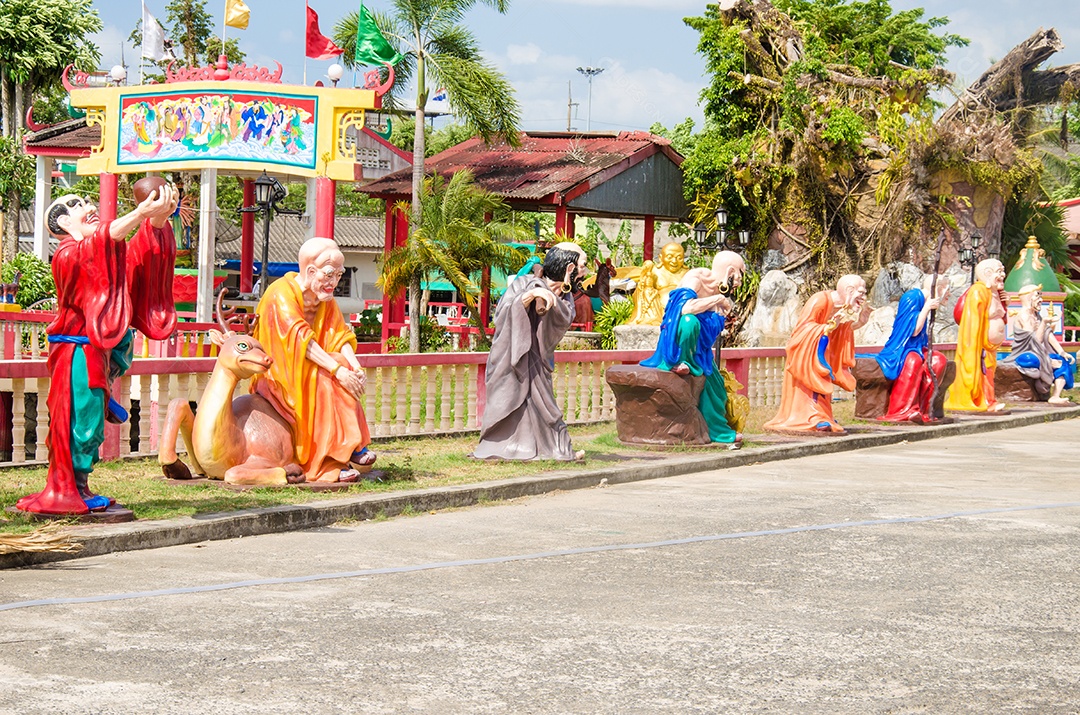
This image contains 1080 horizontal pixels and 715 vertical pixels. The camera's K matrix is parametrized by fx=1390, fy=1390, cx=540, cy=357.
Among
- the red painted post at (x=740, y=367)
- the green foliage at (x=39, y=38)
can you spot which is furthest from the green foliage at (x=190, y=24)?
the red painted post at (x=740, y=367)

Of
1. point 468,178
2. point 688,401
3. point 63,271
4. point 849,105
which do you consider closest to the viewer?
point 63,271

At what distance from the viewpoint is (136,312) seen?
26.2 feet

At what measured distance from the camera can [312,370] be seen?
30.2 feet

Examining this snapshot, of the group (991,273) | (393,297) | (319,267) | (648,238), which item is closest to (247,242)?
(393,297)

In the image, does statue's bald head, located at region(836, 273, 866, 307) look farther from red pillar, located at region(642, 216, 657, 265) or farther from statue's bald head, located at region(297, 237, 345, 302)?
red pillar, located at region(642, 216, 657, 265)

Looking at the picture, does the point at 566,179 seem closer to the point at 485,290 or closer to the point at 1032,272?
the point at 485,290

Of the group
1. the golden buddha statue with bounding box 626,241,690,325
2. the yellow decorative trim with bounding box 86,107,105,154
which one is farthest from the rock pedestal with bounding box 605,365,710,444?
the yellow decorative trim with bounding box 86,107,105,154

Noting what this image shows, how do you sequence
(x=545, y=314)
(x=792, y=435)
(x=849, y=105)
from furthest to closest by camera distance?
1. (x=849, y=105)
2. (x=792, y=435)
3. (x=545, y=314)

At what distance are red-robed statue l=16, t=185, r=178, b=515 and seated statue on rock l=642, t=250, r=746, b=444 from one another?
223 inches

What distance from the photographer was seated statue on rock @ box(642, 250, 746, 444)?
40.7 feet

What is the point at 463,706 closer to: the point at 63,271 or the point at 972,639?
the point at 972,639

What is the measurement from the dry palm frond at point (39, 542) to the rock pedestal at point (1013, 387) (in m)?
16.3

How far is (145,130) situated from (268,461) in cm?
1265

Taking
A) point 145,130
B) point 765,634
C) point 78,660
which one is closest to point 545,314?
point 765,634
